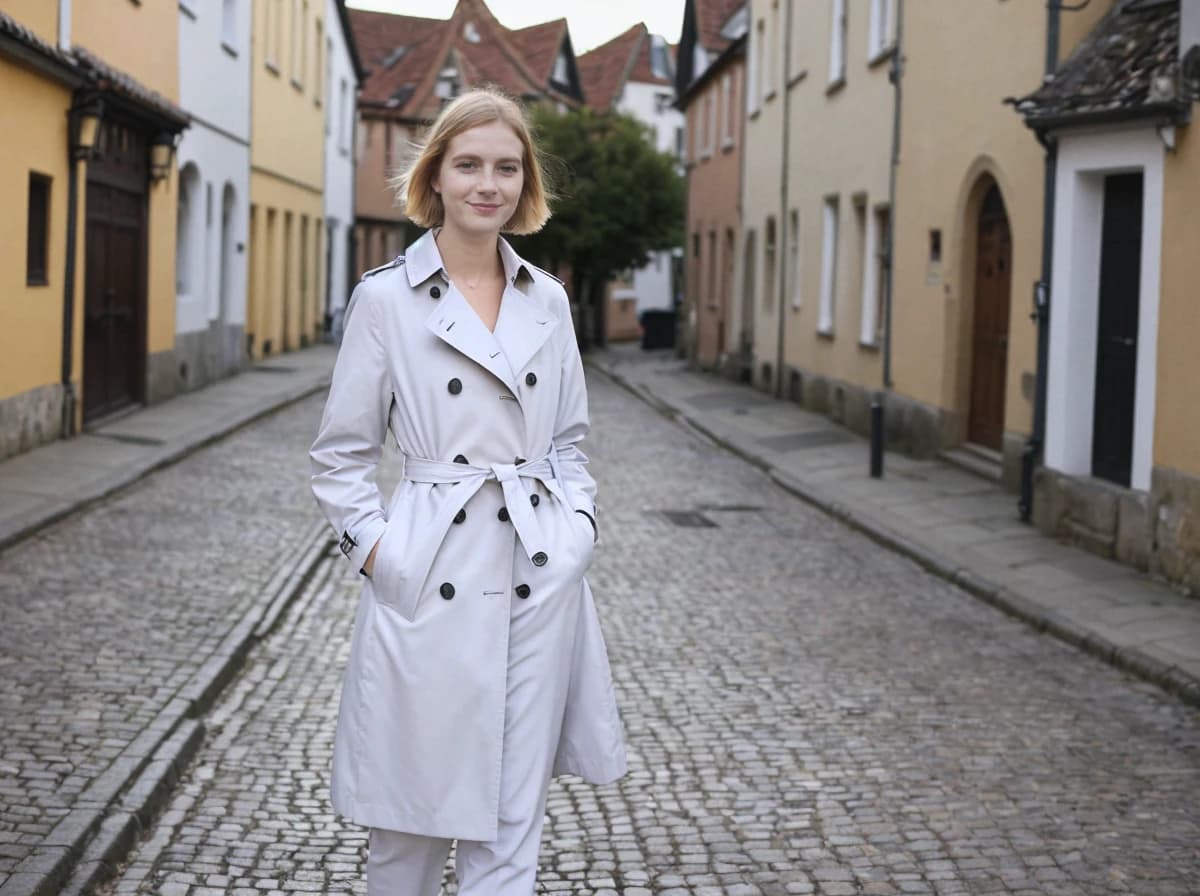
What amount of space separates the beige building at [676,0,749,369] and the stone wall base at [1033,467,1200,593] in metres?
19.4

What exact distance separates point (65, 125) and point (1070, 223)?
30.8ft

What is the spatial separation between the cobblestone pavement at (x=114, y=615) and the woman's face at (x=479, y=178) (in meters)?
2.38

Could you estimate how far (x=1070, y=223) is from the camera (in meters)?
12.9

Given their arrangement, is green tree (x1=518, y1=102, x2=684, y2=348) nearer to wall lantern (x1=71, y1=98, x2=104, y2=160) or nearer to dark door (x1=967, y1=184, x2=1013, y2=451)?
wall lantern (x1=71, y1=98, x2=104, y2=160)

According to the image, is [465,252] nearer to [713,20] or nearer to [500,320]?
[500,320]

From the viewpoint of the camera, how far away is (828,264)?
24.4 meters

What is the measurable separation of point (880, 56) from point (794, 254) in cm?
662

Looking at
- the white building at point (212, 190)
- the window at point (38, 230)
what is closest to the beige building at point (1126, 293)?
the window at point (38, 230)

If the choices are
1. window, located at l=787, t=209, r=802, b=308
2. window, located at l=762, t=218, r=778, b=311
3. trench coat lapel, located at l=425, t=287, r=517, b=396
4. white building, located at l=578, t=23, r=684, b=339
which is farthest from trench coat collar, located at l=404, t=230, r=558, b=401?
white building, located at l=578, t=23, r=684, b=339

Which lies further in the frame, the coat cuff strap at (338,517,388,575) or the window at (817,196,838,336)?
the window at (817,196,838,336)

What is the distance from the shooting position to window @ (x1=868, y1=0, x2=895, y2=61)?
21000 millimetres

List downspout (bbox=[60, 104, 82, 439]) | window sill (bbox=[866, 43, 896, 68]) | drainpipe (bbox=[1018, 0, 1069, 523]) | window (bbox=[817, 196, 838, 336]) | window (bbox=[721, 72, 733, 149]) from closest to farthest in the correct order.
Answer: drainpipe (bbox=[1018, 0, 1069, 523])
downspout (bbox=[60, 104, 82, 439])
window sill (bbox=[866, 43, 896, 68])
window (bbox=[817, 196, 838, 336])
window (bbox=[721, 72, 733, 149])

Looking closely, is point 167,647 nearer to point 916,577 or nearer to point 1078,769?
point 1078,769

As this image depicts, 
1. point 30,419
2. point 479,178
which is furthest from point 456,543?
point 30,419
